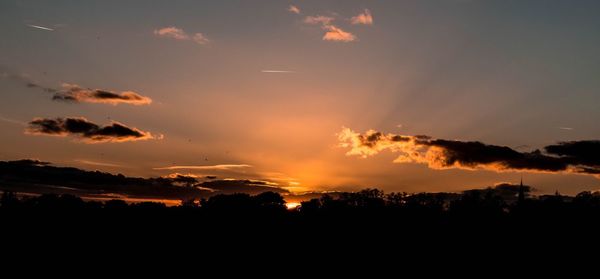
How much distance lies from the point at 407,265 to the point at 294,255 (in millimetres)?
34360

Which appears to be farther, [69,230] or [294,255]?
[69,230]

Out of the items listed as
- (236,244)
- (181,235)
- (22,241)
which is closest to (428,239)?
(236,244)

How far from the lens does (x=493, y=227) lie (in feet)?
607

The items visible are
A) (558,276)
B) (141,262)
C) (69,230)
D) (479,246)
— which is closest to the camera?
(558,276)

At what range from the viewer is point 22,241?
183m

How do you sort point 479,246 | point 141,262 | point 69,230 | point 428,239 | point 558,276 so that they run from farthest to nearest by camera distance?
point 69,230
point 428,239
point 479,246
point 141,262
point 558,276

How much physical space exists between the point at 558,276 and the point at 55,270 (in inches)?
5155

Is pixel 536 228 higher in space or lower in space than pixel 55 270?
higher

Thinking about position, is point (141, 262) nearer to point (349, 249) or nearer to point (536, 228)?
point (349, 249)

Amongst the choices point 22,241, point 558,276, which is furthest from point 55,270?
point 558,276

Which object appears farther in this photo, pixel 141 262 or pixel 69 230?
pixel 69 230

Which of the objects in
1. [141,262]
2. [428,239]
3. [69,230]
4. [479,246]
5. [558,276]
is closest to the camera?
[558,276]

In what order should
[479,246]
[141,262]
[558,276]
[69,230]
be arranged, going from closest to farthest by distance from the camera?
[558,276], [141,262], [479,246], [69,230]

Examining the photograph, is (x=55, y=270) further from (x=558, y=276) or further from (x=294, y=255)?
(x=558, y=276)
